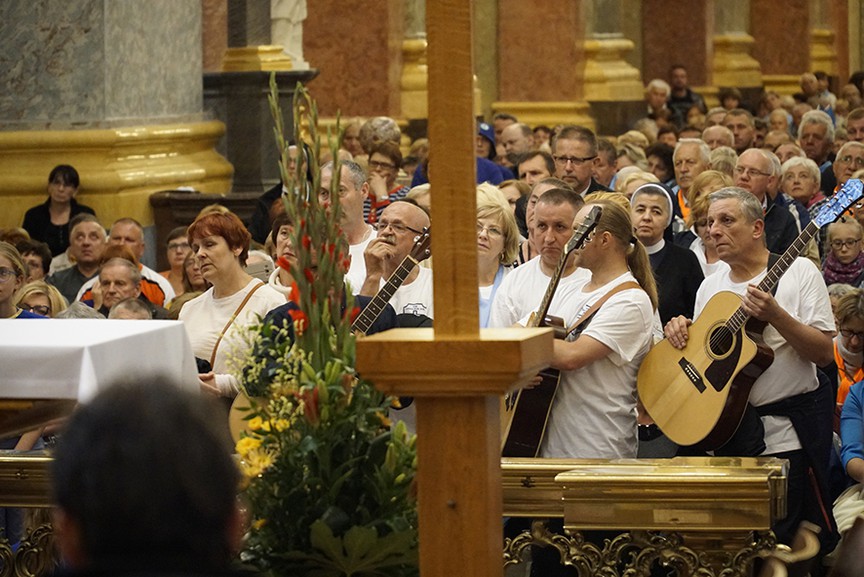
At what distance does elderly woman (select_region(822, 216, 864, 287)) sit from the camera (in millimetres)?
9086

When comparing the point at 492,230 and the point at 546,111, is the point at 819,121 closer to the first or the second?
the point at 546,111

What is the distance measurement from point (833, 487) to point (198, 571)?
5.20 meters

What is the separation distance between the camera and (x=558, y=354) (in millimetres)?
5633

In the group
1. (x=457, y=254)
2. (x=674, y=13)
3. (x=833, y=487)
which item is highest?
(x=674, y=13)

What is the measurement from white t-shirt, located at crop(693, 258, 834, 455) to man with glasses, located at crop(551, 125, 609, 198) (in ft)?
9.29

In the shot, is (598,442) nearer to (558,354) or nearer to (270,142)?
(558,354)

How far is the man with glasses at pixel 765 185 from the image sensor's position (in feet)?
29.8

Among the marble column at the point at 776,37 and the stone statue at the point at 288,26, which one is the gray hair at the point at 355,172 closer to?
the stone statue at the point at 288,26

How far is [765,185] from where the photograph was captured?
31.0 feet

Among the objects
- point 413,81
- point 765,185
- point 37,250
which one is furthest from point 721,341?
point 413,81

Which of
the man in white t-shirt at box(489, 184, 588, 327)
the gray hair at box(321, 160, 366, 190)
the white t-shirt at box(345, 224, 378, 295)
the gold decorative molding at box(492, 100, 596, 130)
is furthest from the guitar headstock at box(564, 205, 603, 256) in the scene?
the gold decorative molding at box(492, 100, 596, 130)

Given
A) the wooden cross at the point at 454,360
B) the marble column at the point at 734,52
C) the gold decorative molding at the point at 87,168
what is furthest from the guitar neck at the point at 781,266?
the marble column at the point at 734,52

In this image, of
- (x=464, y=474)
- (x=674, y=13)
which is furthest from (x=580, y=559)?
(x=674, y=13)

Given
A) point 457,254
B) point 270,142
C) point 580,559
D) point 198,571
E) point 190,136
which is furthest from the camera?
point 270,142
